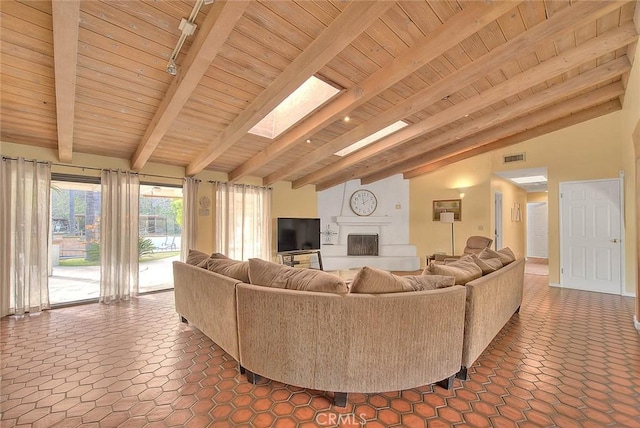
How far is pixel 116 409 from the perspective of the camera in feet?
5.88

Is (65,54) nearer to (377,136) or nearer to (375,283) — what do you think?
(375,283)

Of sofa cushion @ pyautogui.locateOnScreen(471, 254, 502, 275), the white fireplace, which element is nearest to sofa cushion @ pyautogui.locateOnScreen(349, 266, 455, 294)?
sofa cushion @ pyautogui.locateOnScreen(471, 254, 502, 275)

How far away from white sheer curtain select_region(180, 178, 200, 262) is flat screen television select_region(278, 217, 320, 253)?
5.62 ft

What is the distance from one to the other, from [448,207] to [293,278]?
5785 millimetres

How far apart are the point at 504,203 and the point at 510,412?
21.7 ft

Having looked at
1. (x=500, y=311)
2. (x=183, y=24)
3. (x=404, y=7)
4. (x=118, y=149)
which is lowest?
(x=500, y=311)

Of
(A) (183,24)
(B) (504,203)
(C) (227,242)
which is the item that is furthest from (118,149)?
(B) (504,203)

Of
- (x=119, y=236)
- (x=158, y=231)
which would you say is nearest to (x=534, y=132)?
(x=158, y=231)

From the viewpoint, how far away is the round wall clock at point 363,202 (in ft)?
24.0

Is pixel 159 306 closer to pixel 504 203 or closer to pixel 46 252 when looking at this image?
pixel 46 252

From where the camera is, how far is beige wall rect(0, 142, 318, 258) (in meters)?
3.69

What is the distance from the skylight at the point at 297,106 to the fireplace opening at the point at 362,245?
158 inches

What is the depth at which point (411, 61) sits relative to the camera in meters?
2.46

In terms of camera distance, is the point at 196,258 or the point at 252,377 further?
the point at 196,258
